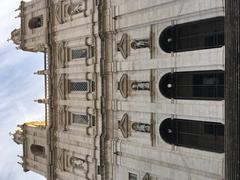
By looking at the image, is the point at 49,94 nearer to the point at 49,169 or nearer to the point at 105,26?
the point at 49,169

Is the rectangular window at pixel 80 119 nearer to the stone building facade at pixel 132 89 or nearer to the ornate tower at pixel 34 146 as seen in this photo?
the stone building facade at pixel 132 89

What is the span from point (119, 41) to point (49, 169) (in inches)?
399

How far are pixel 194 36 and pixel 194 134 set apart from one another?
4.39 metres

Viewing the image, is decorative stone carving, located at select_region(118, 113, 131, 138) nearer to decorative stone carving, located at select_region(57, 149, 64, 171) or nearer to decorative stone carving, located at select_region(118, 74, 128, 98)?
decorative stone carving, located at select_region(118, 74, 128, 98)

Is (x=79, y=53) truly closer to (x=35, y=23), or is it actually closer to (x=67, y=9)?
(x=67, y=9)

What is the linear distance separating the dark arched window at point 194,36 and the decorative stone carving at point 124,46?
234cm

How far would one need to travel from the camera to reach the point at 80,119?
2712 centimetres

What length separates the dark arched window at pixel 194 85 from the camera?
64.7 ft

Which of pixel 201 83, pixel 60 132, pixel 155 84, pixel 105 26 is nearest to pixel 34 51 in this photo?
pixel 60 132

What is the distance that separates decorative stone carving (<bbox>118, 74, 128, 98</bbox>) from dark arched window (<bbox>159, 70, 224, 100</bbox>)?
2424 mm

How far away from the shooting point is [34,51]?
33.7 m

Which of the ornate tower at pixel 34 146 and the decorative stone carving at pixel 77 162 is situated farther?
the ornate tower at pixel 34 146

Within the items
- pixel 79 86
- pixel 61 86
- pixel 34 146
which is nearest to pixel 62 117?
pixel 61 86

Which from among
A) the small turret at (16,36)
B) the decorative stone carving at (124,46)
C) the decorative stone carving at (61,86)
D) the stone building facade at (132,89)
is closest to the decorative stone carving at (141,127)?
the stone building facade at (132,89)
